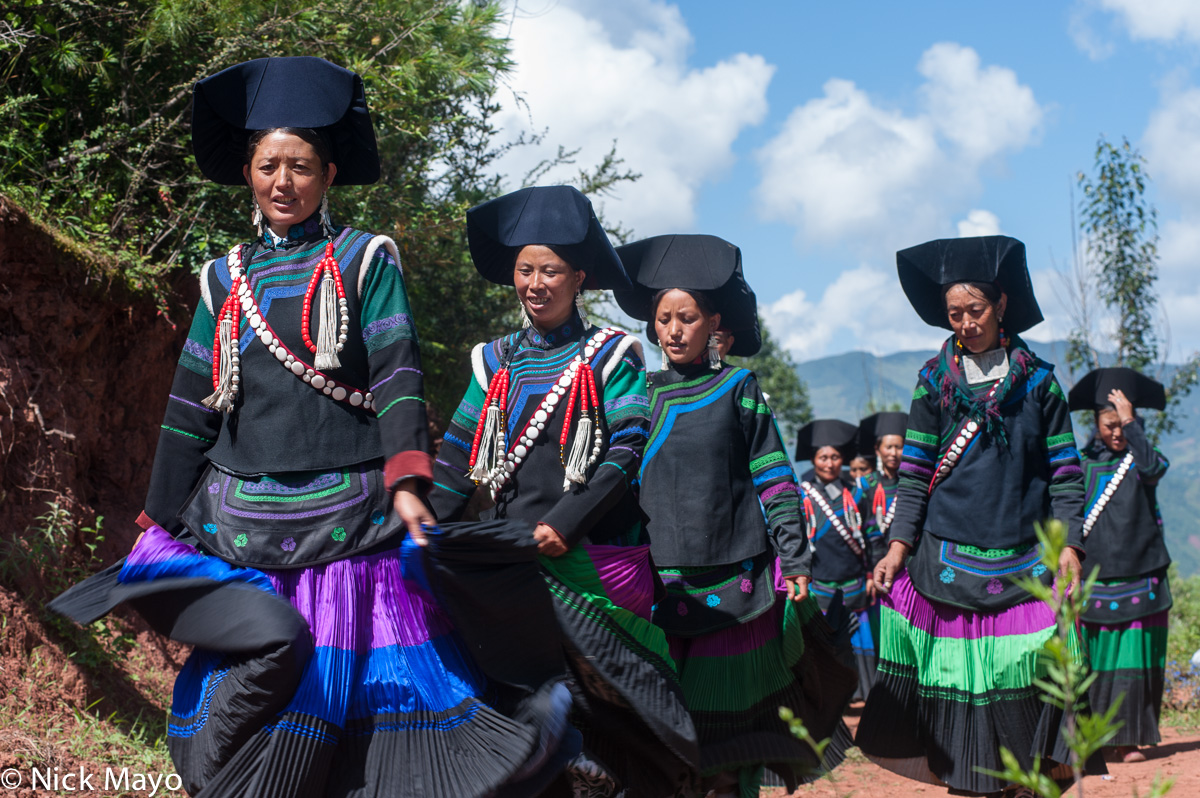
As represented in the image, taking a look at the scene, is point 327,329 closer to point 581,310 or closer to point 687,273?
point 581,310

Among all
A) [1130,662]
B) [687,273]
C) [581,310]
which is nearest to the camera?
[581,310]

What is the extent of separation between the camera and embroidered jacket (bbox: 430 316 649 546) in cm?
386

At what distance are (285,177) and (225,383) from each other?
649mm

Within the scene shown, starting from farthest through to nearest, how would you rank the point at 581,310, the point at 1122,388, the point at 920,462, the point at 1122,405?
the point at 1122,388
the point at 1122,405
the point at 920,462
the point at 581,310

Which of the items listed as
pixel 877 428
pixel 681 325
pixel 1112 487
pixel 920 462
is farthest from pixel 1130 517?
pixel 681 325

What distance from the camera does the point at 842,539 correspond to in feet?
32.2

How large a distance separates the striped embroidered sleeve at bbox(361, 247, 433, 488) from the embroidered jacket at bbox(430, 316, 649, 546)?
74 centimetres

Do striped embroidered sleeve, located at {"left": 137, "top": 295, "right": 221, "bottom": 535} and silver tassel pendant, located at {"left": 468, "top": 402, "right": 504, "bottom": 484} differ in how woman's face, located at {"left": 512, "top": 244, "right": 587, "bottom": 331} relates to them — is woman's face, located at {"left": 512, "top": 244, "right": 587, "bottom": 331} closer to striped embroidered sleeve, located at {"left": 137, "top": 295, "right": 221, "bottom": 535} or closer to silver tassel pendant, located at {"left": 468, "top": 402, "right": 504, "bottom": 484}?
silver tassel pendant, located at {"left": 468, "top": 402, "right": 504, "bottom": 484}

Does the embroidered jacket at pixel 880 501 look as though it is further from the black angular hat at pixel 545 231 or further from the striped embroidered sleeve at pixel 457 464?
the striped embroidered sleeve at pixel 457 464

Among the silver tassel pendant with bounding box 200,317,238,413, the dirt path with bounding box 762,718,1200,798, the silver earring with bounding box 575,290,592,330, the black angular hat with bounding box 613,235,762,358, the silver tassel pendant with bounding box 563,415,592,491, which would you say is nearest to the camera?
the silver tassel pendant with bounding box 200,317,238,413

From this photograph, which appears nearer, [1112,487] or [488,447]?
[488,447]

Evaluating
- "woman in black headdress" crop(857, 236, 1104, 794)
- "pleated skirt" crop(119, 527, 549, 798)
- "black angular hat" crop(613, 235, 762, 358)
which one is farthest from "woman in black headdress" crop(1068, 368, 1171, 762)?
"pleated skirt" crop(119, 527, 549, 798)

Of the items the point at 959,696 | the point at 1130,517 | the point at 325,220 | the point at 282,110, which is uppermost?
the point at 282,110

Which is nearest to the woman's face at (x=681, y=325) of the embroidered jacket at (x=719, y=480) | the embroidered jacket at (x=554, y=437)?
the embroidered jacket at (x=719, y=480)
